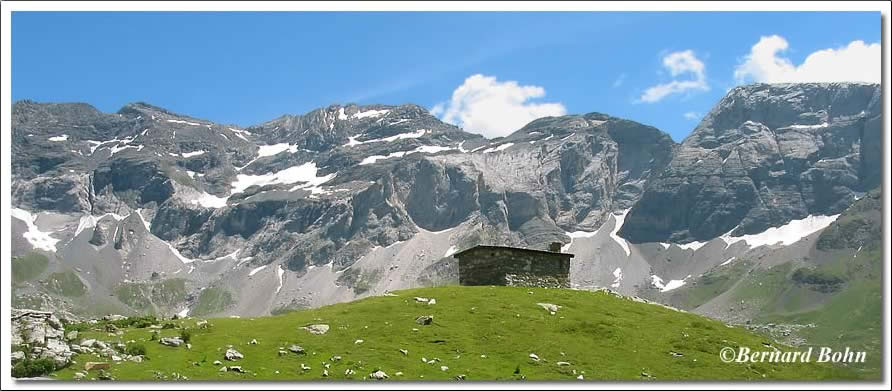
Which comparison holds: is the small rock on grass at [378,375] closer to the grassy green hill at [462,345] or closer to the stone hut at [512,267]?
the grassy green hill at [462,345]

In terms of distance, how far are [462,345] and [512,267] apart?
21844mm

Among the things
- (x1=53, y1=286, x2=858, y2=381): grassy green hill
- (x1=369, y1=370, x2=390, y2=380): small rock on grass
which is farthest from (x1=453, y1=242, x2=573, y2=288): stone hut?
(x1=369, y1=370, x2=390, y2=380): small rock on grass

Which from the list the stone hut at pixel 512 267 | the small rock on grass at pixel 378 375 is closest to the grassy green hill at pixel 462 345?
the small rock on grass at pixel 378 375

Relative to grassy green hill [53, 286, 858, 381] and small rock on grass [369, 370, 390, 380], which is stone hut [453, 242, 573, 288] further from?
small rock on grass [369, 370, 390, 380]

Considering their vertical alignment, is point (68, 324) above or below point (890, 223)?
below

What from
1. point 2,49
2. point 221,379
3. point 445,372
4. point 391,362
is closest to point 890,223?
Result: point 445,372

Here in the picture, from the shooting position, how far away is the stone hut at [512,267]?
65000 millimetres

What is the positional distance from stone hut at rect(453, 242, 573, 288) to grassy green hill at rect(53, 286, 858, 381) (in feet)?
32.4

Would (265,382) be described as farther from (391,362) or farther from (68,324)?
(68,324)

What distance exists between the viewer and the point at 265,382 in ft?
113

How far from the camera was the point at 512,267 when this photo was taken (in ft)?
213

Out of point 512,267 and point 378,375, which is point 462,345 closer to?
point 378,375

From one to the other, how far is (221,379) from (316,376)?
4.17 m

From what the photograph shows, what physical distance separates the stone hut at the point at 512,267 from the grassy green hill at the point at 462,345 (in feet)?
32.4
